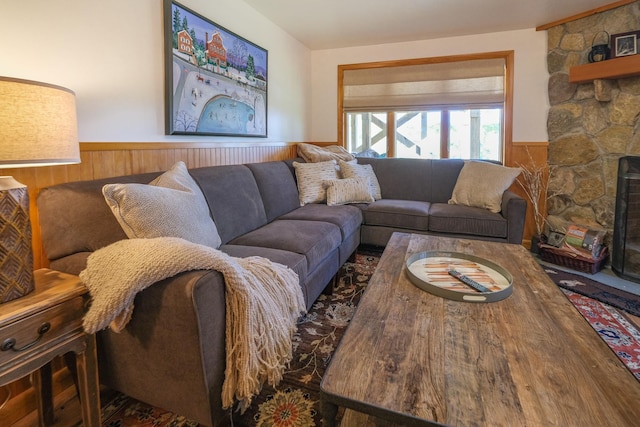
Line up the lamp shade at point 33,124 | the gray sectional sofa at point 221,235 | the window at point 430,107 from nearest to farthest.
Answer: the lamp shade at point 33,124
the gray sectional sofa at point 221,235
the window at point 430,107

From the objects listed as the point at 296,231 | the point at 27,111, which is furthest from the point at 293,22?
the point at 27,111

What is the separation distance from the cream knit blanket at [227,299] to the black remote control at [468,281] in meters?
0.72

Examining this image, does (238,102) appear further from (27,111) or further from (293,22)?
(27,111)

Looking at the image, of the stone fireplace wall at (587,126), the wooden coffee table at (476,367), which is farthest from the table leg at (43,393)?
the stone fireplace wall at (587,126)

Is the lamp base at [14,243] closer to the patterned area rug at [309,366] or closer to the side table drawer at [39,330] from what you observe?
the side table drawer at [39,330]

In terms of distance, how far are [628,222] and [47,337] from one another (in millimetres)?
3731

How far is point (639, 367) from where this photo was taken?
159cm

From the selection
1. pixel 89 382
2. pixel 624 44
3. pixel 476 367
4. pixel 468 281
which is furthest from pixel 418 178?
pixel 89 382

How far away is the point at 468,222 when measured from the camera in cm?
285

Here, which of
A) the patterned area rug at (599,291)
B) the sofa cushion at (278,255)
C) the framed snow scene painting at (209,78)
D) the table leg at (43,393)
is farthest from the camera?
the patterned area rug at (599,291)

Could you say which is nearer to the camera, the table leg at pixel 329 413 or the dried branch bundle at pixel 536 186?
the table leg at pixel 329 413

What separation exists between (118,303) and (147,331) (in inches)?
6.2

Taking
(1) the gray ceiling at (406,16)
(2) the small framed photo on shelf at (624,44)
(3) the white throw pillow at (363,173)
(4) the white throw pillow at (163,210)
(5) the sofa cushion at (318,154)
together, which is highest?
(1) the gray ceiling at (406,16)

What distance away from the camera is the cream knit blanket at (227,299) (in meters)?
1.02
